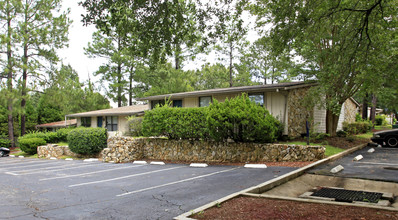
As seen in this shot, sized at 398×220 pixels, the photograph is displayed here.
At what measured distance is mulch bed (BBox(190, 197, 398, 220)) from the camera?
4430 mm

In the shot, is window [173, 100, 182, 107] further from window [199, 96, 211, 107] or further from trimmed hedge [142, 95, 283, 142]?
trimmed hedge [142, 95, 283, 142]

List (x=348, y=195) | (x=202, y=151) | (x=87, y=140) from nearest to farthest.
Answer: (x=348, y=195)
(x=202, y=151)
(x=87, y=140)

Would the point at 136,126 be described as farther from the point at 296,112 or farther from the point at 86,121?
the point at 86,121

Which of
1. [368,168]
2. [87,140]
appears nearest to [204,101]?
[87,140]

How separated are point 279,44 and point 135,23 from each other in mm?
4606

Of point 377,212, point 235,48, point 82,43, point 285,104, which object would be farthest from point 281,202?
point 82,43

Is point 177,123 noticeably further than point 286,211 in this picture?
Yes

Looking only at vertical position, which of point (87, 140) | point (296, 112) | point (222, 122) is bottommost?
point (87, 140)

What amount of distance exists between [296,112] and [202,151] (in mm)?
6293

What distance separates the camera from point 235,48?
33906 millimetres

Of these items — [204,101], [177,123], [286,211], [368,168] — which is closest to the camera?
[286,211]

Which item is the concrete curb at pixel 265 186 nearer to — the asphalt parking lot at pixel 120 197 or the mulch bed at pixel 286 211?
the mulch bed at pixel 286 211

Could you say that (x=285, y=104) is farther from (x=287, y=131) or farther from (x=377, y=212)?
(x=377, y=212)

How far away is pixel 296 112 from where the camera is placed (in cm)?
1655
